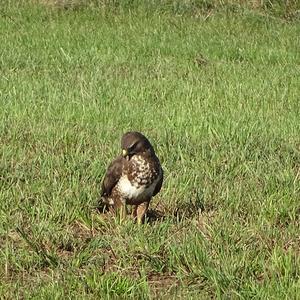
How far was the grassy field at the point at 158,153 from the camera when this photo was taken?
4051 mm

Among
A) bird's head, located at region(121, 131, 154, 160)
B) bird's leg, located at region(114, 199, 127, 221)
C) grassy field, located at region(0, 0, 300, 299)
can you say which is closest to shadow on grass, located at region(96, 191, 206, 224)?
grassy field, located at region(0, 0, 300, 299)

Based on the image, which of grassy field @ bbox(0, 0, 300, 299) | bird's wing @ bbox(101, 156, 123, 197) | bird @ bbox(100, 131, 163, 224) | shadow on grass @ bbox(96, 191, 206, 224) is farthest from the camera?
shadow on grass @ bbox(96, 191, 206, 224)

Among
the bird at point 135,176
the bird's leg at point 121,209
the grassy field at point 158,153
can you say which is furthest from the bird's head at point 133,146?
the grassy field at point 158,153

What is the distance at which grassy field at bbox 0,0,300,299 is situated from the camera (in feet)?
13.3

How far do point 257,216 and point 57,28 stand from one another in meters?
6.73

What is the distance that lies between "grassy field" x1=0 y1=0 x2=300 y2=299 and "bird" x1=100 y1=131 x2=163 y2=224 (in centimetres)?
13

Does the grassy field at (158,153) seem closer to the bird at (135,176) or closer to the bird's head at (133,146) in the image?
the bird at (135,176)

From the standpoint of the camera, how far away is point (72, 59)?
9.32 meters

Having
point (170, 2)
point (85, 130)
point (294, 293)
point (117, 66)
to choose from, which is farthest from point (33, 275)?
point (170, 2)

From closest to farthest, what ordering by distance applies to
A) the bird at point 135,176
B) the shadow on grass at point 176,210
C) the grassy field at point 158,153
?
the grassy field at point 158,153 < the bird at point 135,176 < the shadow on grass at point 176,210

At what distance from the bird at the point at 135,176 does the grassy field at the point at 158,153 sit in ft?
0.42

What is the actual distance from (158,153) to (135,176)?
64.0 inches

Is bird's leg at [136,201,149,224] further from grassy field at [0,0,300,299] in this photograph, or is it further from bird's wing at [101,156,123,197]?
bird's wing at [101,156,123,197]

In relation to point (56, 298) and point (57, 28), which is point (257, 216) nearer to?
point (56, 298)
